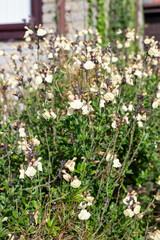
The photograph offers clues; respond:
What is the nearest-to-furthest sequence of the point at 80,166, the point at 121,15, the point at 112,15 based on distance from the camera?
the point at 80,166
the point at 112,15
the point at 121,15

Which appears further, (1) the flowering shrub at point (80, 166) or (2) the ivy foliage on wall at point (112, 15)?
(2) the ivy foliage on wall at point (112, 15)

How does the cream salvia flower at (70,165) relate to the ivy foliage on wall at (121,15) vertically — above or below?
below

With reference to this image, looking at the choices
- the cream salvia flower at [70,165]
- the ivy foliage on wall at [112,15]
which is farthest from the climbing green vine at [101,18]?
the cream salvia flower at [70,165]

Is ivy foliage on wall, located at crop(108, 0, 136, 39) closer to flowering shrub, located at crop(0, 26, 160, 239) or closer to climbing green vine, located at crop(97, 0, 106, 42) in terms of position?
climbing green vine, located at crop(97, 0, 106, 42)

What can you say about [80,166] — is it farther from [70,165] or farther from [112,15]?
[112,15]

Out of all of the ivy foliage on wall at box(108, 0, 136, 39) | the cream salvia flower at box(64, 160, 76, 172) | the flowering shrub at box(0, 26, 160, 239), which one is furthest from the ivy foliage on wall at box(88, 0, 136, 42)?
the cream salvia flower at box(64, 160, 76, 172)

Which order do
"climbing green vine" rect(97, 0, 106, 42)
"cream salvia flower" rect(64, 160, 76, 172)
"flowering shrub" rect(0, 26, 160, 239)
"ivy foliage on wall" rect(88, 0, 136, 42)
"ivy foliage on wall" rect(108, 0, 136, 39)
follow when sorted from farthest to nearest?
"ivy foliage on wall" rect(108, 0, 136, 39)
"climbing green vine" rect(97, 0, 106, 42)
"ivy foliage on wall" rect(88, 0, 136, 42)
"flowering shrub" rect(0, 26, 160, 239)
"cream salvia flower" rect(64, 160, 76, 172)

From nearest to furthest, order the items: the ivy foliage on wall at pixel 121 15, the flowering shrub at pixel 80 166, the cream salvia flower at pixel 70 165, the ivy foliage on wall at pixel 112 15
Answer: the cream salvia flower at pixel 70 165, the flowering shrub at pixel 80 166, the ivy foliage on wall at pixel 112 15, the ivy foliage on wall at pixel 121 15

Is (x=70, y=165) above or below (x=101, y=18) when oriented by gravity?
below

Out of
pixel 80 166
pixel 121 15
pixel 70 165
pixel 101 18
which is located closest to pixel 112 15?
pixel 121 15

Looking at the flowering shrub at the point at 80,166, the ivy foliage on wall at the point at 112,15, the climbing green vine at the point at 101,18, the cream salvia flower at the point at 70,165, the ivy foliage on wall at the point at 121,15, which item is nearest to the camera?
the cream salvia flower at the point at 70,165

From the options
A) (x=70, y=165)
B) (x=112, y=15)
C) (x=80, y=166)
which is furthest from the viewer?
(x=112, y=15)

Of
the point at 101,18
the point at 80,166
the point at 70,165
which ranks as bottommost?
the point at 80,166

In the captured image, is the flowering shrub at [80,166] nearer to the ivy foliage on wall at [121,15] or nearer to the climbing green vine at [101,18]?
the climbing green vine at [101,18]
